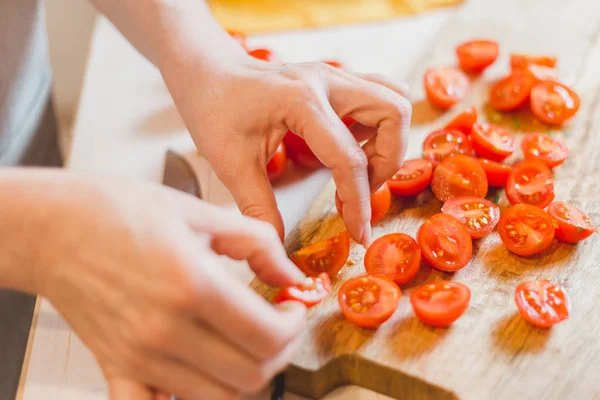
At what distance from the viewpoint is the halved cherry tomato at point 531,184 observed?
141cm

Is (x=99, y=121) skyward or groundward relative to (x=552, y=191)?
groundward

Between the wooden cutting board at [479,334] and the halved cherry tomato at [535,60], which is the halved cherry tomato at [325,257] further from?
the halved cherry tomato at [535,60]

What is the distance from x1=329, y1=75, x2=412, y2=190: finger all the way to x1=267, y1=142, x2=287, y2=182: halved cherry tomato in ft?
0.83

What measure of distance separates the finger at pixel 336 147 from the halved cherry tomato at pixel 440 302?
191mm

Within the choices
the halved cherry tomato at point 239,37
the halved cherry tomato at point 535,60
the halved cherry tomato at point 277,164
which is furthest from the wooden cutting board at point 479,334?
the halved cherry tomato at point 239,37

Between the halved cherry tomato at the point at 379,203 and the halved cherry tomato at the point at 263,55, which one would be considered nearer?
the halved cherry tomato at the point at 379,203

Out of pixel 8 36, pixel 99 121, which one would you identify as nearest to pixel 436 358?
pixel 99 121

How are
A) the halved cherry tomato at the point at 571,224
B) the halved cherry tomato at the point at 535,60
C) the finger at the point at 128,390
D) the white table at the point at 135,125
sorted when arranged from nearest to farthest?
1. the finger at the point at 128,390
2. the white table at the point at 135,125
3. the halved cherry tomato at the point at 571,224
4. the halved cherry tomato at the point at 535,60

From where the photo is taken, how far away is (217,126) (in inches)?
50.1

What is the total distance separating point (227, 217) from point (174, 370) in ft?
0.72

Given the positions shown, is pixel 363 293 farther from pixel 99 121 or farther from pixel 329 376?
pixel 99 121

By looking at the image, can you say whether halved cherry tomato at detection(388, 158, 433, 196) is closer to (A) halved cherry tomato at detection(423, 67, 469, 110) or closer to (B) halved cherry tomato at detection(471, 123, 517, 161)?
(B) halved cherry tomato at detection(471, 123, 517, 161)

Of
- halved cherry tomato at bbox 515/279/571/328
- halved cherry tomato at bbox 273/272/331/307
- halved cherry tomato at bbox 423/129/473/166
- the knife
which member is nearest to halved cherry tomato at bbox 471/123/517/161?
halved cherry tomato at bbox 423/129/473/166

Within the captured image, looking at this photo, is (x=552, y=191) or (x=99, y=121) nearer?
(x=552, y=191)
